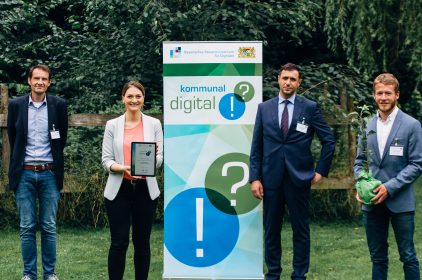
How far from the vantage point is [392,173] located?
5.29 metres

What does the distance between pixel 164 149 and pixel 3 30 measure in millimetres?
5538

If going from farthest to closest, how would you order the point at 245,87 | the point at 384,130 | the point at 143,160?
1. the point at 245,87
2. the point at 143,160
3. the point at 384,130

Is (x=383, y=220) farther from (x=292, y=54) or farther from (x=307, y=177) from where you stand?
(x=292, y=54)

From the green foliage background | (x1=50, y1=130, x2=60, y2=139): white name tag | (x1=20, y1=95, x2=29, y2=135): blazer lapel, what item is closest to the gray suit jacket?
(x1=50, y1=130, x2=60, y2=139): white name tag

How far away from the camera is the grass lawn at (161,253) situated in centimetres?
687

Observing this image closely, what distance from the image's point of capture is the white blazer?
564 cm

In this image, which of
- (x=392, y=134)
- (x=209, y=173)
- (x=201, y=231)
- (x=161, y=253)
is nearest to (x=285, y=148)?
(x=209, y=173)

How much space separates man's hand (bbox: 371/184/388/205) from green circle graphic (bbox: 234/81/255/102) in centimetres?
Result: 130

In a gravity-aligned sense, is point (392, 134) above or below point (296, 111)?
below

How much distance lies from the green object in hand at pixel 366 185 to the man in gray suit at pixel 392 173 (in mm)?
32

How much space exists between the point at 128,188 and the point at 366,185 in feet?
5.57

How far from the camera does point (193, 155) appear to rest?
6.06 m

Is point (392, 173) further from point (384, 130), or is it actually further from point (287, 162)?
point (287, 162)

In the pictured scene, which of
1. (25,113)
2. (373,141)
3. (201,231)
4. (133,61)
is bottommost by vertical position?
(201,231)
